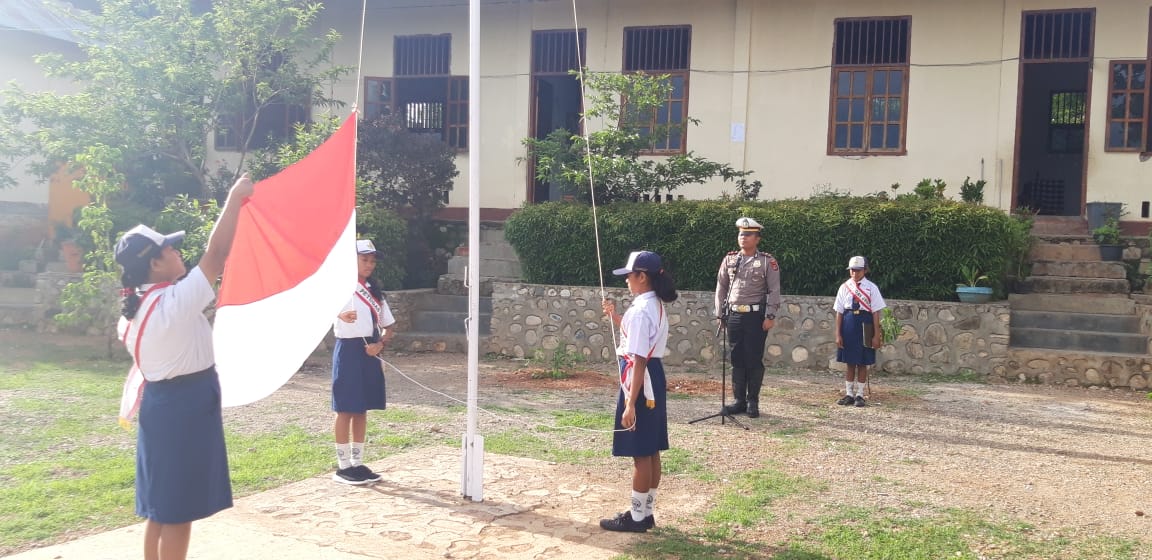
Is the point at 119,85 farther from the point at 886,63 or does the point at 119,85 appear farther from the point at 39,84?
the point at 886,63

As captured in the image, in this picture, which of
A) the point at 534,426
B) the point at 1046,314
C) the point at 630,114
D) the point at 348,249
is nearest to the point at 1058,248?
the point at 1046,314

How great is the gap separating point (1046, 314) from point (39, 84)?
18903 mm

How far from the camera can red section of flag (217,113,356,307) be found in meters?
4.65

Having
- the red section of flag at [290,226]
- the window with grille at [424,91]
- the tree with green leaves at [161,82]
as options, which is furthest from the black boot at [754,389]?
the window with grille at [424,91]

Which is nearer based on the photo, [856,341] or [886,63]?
[856,341]

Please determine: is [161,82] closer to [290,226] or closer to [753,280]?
[753,280]

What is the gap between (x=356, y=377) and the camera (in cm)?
608

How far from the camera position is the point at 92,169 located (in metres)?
11.4

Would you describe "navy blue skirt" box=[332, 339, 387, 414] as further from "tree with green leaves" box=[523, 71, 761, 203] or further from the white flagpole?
"tree with green leaves" box=[523, 71, 761, 203]

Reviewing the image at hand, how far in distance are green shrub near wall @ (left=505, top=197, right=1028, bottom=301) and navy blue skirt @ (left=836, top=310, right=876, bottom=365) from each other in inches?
88.1

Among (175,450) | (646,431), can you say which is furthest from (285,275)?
(646,431)

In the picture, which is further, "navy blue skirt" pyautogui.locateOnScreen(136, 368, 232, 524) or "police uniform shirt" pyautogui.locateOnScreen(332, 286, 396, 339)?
"police uniform shirt" pyautogui.locateOnScreen(332, 286, 396, 339)

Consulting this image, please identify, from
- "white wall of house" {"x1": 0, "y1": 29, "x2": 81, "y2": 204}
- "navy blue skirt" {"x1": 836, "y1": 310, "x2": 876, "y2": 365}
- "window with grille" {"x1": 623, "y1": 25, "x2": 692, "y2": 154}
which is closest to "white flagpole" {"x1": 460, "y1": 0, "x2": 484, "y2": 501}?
"navy blue skirt" {"x1": 836, "y1": 310, "x2": 876, "y2": 365}

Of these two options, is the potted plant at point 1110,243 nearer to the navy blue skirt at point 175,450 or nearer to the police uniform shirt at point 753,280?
the police uniform shirt at point 753,280
